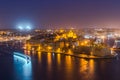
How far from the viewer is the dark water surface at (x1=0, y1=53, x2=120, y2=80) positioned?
10583 millimetres

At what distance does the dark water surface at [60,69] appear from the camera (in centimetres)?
1058

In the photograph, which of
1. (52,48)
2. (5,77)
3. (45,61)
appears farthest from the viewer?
(52,48)

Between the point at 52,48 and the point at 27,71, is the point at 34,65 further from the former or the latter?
the point at 52,48

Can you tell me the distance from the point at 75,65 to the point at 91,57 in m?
2.16

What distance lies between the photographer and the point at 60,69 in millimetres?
11820

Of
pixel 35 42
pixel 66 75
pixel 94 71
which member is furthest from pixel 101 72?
pixel 35 42

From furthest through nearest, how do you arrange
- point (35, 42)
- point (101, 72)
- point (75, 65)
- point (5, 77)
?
point (35, 42) → point (75, 65) → point (101, 72) → point (5, 77)

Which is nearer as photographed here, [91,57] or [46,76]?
[46,76]

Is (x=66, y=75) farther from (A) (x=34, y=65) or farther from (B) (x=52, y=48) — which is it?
(B) (x=52, y=48)

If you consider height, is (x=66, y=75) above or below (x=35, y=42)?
below

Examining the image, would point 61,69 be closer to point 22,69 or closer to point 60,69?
point 60,69

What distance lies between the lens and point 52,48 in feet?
58.9

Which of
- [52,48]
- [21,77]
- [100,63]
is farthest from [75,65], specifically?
[52,48]

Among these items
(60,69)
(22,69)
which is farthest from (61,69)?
(22,69)
